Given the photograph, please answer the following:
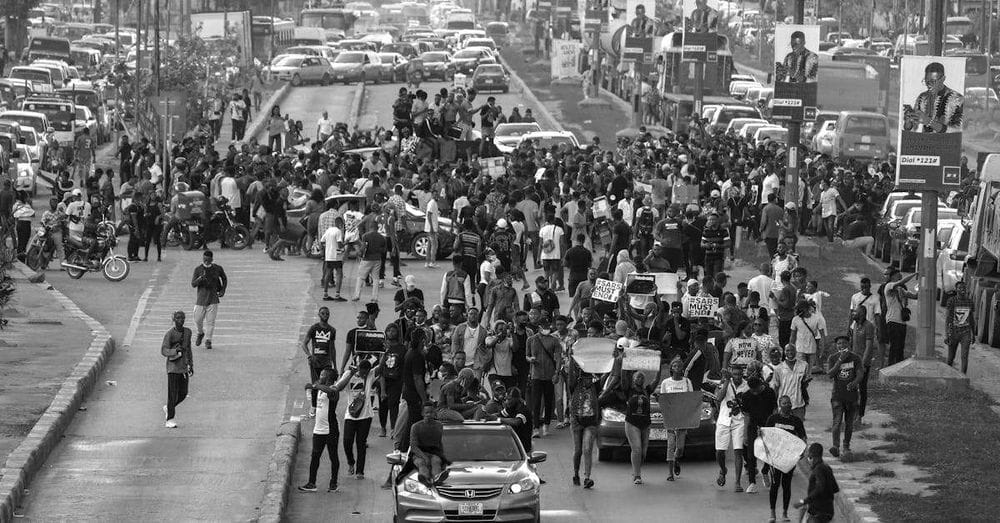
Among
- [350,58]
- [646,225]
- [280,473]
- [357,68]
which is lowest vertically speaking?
[280,473]

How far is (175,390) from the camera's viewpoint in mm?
23875

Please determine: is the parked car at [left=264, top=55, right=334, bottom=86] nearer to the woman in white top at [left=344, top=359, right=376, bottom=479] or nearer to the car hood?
the woman in white top at [left=344, top=359, right=376, bottom=479]

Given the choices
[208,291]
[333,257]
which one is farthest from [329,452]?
[333,257]

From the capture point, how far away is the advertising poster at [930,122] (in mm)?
26047

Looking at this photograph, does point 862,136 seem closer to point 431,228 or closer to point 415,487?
point 431,228

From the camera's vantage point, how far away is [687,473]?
2228 centimetres

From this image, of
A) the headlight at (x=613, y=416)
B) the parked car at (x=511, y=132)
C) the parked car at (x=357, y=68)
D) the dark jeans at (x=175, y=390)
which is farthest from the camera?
the parked car at (x=357, y=68)

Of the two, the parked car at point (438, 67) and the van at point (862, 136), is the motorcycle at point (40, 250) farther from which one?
the parked car at point (438, 67)

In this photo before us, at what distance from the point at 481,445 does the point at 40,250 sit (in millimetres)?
19259

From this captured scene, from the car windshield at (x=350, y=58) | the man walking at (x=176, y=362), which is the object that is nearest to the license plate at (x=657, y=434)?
the man walking at (x=176, y=362)

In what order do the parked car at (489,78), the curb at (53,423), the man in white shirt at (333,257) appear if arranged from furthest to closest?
the parked car at (489,78)
the man in white shirt at (333,257)
the curb at (53,423)

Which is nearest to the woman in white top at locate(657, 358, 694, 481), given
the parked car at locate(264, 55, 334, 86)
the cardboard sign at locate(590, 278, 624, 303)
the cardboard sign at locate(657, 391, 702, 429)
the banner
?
the cardboard sign at locate(657, 391, 702, 429)

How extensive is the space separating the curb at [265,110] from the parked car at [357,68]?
8.25 ft

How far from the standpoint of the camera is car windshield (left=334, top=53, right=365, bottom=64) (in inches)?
3346
